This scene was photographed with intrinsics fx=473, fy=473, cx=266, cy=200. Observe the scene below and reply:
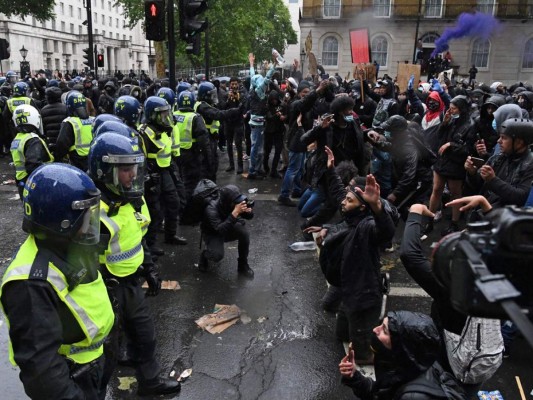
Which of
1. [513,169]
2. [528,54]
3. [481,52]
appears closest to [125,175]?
[513,169]

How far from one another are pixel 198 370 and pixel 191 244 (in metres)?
2.95

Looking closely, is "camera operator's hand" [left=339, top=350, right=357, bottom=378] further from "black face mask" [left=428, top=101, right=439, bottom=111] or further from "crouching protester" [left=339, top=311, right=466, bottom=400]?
"black face mask" [left=428, top=101, right=439, bottom=111]

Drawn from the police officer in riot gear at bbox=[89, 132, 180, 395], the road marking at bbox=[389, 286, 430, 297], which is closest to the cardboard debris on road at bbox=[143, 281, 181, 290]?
the police officer in riot gear at bbox=[89, 132, 180, 395]

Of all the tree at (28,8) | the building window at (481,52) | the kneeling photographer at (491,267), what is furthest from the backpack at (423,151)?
the building window at (481,52)

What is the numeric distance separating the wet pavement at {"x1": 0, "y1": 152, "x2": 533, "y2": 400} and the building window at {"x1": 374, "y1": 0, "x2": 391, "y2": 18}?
35.1 m

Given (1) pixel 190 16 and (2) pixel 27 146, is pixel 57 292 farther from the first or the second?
(1) pixel 190 16

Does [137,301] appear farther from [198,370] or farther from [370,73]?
[370,73]

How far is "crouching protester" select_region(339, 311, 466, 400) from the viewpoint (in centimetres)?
227

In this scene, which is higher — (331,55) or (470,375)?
(331,55)

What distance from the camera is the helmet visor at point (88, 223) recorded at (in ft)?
7.25

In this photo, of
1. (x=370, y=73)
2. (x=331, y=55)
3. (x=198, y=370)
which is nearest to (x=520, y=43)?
(x=331, y=55)

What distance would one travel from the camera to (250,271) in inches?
229

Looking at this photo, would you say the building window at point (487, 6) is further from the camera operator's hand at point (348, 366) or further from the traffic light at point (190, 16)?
the camera operator's hand at point (348, 366)

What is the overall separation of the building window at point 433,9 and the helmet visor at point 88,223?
131 feet
